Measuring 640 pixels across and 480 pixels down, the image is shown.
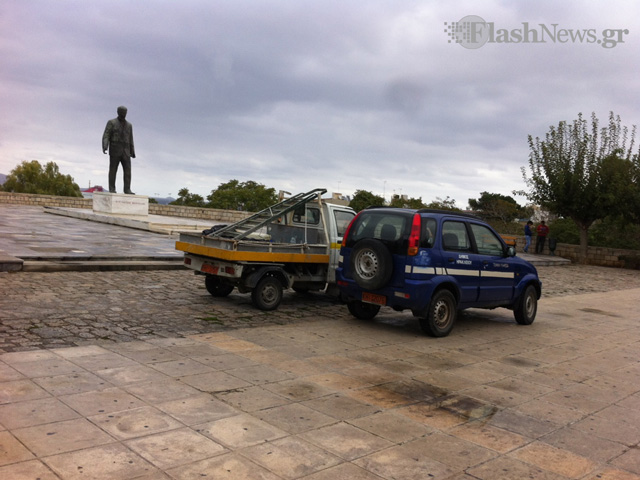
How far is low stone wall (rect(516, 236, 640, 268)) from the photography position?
93.2 feet

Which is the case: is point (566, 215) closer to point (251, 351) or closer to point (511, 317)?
point (511, 317)

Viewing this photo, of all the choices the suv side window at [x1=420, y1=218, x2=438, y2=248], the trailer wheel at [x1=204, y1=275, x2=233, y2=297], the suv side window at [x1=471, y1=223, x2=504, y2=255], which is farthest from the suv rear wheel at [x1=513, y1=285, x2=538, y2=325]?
the trailer wheel at [x1=204, y1=275, x2=233, y2=297]

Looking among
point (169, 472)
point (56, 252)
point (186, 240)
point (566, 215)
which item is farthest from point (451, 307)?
point (566, 215)

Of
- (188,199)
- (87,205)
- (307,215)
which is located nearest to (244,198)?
(188,199)

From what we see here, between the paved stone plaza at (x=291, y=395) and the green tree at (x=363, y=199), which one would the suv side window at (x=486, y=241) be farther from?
the green tree at (x=363, y=199)

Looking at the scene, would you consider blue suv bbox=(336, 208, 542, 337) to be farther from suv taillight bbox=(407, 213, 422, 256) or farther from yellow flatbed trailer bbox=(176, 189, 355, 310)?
yellow flatbed trailer bbox=(176, 189, 355, 310)

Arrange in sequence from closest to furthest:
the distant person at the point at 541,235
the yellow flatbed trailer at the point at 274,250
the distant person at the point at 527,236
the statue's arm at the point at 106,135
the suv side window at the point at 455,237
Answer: the suv side window at the point at 455,237 → the yellow flatbed trailer at the point at 274,250 → the statue's arm at the point at 106,135 → the distant person at the point at 541,235 → the distant person at the point at 527,236

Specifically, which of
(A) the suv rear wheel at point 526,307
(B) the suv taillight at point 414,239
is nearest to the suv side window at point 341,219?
(B) the suv taillight at point 414,239

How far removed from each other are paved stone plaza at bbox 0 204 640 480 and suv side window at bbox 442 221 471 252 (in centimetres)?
138

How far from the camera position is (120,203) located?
27.6m

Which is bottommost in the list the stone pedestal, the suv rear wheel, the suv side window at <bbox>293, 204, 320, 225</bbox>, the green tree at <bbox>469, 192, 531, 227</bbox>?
the suv rear wheel

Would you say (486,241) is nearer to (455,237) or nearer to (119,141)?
(455,237)

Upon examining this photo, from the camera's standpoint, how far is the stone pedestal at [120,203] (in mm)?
27516

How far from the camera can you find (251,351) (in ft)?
21.9
